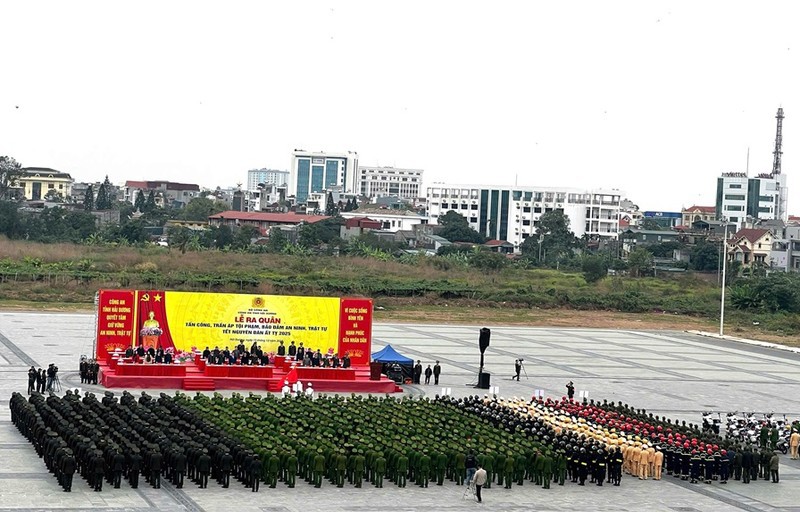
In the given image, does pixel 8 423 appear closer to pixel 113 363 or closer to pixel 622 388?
pixel 113 363

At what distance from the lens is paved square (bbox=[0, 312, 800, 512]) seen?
21.9 metres

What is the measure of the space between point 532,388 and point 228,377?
367 inches

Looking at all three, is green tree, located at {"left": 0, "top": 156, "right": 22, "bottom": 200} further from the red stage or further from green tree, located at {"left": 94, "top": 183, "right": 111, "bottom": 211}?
the red stage

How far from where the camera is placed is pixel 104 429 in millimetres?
24594

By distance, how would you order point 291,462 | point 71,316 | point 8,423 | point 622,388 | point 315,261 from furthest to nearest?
point 315,261 < point 71,316 < point 622,388 < point 8,423 < point 291,462

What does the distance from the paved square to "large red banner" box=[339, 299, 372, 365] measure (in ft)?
6.85

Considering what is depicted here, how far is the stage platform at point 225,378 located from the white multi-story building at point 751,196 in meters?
126

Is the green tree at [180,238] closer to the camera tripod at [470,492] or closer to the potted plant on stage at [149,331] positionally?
the potted plant on stage at [149,331]

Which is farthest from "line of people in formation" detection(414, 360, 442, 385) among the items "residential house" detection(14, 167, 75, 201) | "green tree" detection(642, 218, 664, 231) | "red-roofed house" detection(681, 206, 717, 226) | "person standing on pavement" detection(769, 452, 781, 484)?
"residential house" detection(14, 167, 75, 201)

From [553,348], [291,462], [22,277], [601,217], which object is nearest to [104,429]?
[291,462]

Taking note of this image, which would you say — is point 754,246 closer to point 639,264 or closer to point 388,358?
point 639,264

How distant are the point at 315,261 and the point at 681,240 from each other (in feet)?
154

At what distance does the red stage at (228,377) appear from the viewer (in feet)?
113

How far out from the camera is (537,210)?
439 feet
